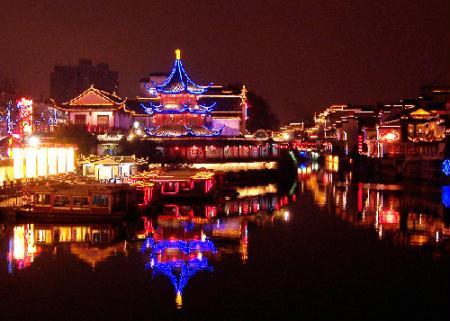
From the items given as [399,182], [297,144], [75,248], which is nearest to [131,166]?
[75,248]

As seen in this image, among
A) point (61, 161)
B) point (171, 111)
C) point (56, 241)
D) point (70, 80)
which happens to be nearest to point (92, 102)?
point (171, 111)

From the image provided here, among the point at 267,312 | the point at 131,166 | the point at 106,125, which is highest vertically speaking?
the point at 106,125

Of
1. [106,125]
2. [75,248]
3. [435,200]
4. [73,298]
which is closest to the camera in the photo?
[73,298]

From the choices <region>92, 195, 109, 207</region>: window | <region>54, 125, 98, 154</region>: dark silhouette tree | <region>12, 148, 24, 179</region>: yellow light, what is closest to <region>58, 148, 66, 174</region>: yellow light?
<region>12, 148, 24, 179</region>: yellow light

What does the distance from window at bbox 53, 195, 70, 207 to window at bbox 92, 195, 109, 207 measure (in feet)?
3.52

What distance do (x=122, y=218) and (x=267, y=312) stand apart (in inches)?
496

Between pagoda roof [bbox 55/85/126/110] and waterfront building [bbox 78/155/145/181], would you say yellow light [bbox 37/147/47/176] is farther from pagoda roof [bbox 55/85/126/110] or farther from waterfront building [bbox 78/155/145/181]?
pagoda roof [bbox 55/85/126/110]

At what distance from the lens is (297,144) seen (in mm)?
109938

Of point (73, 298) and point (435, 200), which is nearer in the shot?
point (73, 298)

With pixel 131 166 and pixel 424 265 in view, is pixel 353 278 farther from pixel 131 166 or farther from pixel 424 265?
pixel 131 166

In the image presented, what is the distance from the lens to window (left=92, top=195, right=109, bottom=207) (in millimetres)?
25141

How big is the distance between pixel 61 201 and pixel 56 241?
391cm

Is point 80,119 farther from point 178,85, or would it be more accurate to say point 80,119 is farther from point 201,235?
point 201,235

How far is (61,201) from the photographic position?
2531 centimetres
